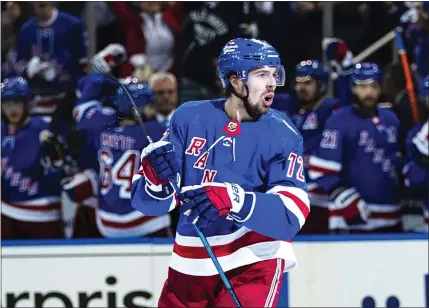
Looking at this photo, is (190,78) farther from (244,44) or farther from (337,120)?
(244,44)

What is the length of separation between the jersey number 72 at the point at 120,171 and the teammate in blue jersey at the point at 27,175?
0.39 m

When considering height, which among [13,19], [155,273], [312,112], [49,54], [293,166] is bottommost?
[155,273]

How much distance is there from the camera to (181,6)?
6.09m

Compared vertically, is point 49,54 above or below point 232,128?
above

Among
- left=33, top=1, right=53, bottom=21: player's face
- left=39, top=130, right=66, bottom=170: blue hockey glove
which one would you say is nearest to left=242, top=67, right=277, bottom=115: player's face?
left=39, top=130, right=66, bottom=170: blue hockey glove

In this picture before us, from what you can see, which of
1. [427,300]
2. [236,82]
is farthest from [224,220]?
[427,300]

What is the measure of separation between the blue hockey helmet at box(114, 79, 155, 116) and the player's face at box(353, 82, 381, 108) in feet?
3.56

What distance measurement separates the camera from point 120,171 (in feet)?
17.4

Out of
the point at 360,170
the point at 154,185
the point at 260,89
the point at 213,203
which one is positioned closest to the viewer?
the point at 213,203

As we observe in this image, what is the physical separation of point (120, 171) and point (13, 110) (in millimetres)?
849

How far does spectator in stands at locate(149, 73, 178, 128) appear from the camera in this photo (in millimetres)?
5637

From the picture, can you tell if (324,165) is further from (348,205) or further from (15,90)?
(15,90)

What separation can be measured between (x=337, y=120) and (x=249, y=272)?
209cm

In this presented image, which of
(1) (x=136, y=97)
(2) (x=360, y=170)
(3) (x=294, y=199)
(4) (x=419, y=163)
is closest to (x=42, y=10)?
(1) (x=136, y=97)
